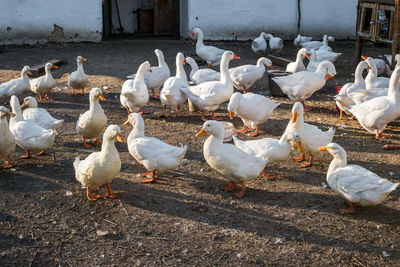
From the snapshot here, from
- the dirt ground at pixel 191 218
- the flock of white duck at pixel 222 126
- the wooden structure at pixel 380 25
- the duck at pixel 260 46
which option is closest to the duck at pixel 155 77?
the flock of white duck at pixel 222 126

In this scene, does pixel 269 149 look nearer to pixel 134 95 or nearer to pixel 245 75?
pixel 134 95

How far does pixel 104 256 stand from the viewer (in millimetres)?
4172

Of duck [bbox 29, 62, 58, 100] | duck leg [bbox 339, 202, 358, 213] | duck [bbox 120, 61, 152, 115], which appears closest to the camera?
duck leg [bbox 339, 202, 358, 213]

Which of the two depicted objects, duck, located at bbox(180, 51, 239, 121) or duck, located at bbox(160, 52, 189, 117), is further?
duck, located at bbox(160, 52, 189, 117)

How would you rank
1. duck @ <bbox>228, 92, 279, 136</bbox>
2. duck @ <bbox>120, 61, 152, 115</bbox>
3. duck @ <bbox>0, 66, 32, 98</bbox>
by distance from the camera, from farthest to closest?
duck @ <bbox>0, 66, 32, 98</bbox> < duck @ <bbox>120, 61, 152, 115</bbox> < duck @ <bbox>228, 92, 279, 136</bbox>

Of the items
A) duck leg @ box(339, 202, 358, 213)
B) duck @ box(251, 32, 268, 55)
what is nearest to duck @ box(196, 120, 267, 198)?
duck leg @ box(339, 202, 358, 213)

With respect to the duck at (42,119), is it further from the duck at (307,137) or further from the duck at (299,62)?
the duck at (299,62)

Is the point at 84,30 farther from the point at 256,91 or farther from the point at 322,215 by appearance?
the point at 322,215

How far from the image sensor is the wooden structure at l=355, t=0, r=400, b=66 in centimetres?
1031

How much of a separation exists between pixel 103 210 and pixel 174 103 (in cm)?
327

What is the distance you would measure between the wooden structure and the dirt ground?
4295mm

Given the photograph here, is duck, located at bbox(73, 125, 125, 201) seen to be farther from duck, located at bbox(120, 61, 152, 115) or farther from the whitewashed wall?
the whitewashed wall

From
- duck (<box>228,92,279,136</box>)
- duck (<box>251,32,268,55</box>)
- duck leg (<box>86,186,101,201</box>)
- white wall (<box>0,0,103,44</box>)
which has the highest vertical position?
white wall (<box>0,0,103,44</box>)

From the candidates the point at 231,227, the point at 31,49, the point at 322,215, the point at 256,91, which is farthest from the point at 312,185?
the point at 31,49
